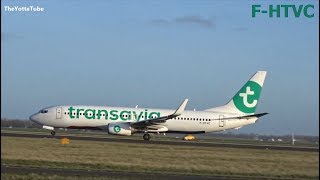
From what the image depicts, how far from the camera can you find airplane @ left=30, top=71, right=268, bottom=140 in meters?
57.8

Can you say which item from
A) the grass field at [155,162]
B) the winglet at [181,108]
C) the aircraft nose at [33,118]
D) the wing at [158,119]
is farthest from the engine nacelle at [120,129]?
the grass field at [155,162]

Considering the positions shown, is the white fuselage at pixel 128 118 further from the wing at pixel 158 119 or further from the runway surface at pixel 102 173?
the runway surface at pixel 102 173

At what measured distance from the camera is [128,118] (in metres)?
58.3

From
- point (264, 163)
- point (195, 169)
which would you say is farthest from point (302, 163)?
point (195, 169)

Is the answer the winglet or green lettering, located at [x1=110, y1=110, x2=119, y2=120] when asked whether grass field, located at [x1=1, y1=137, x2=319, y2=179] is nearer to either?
the winglet

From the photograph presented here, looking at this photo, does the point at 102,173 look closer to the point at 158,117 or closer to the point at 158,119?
the point at 158,119

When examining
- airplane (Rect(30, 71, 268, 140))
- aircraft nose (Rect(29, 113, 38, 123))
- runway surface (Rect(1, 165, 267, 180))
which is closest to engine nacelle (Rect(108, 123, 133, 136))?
airplane (Rect(30, 71, 268, 140))

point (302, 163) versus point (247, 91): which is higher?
point (247, 91)

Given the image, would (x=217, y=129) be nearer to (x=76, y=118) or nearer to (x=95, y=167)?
(x=76, y=118)

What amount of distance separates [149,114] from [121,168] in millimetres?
31813

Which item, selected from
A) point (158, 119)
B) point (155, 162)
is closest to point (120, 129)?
point (158, 119)

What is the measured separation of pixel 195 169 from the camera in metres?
28.4

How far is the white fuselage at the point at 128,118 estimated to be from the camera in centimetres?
5828

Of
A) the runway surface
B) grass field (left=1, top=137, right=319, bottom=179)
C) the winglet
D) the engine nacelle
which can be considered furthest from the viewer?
the winglet
